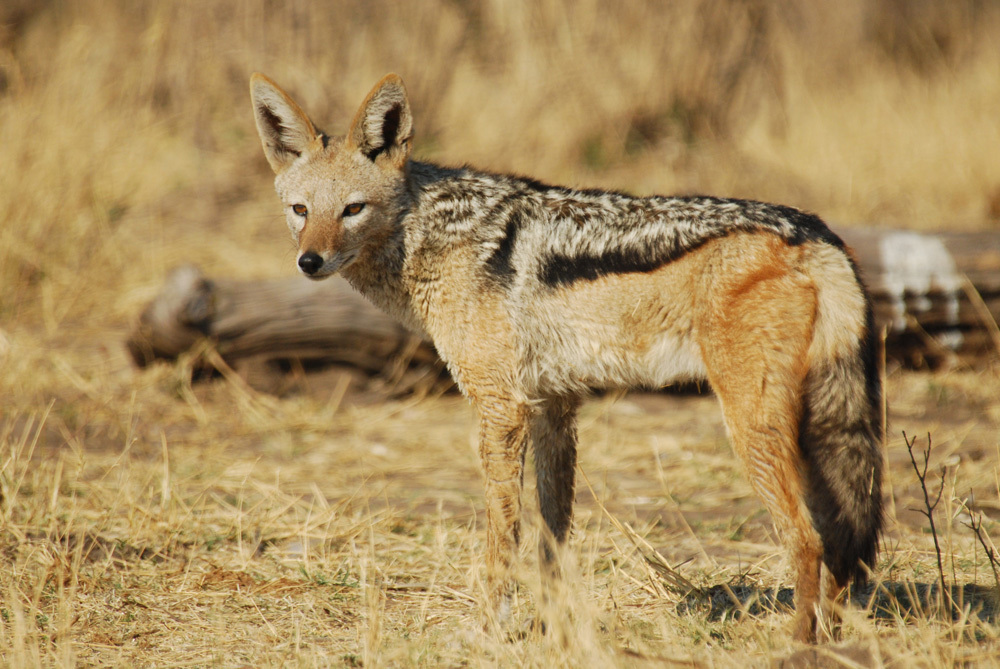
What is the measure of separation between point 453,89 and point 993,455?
330 inches

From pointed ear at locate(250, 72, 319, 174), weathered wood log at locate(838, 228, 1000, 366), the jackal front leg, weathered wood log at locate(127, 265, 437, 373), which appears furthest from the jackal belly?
weathered wood log at locate(838, 228, 1000, 366)

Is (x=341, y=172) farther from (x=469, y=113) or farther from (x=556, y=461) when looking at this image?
(x=469, y=113)

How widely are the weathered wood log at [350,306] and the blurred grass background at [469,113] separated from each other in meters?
2.28

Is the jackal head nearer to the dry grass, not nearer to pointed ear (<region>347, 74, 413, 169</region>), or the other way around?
pointed ear (<region>347, 74, 413, 169</region>)

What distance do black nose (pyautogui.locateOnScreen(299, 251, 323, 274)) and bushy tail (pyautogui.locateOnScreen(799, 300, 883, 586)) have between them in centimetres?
226

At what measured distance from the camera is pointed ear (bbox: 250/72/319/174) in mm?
4430

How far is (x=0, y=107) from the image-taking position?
9.05 metres

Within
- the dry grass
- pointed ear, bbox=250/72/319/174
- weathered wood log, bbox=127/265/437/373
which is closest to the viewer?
the dry grass

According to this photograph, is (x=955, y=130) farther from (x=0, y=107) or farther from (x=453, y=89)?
(x=0, y=107)

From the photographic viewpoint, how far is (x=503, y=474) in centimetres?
405

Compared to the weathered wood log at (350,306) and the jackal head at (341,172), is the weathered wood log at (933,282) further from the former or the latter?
the jackal head at (341,172)

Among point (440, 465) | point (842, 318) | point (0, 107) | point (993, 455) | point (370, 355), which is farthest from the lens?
point (0, 107)

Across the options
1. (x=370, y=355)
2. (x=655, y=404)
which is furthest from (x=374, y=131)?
(x=655, y=404)

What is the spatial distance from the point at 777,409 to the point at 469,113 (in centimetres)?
922
